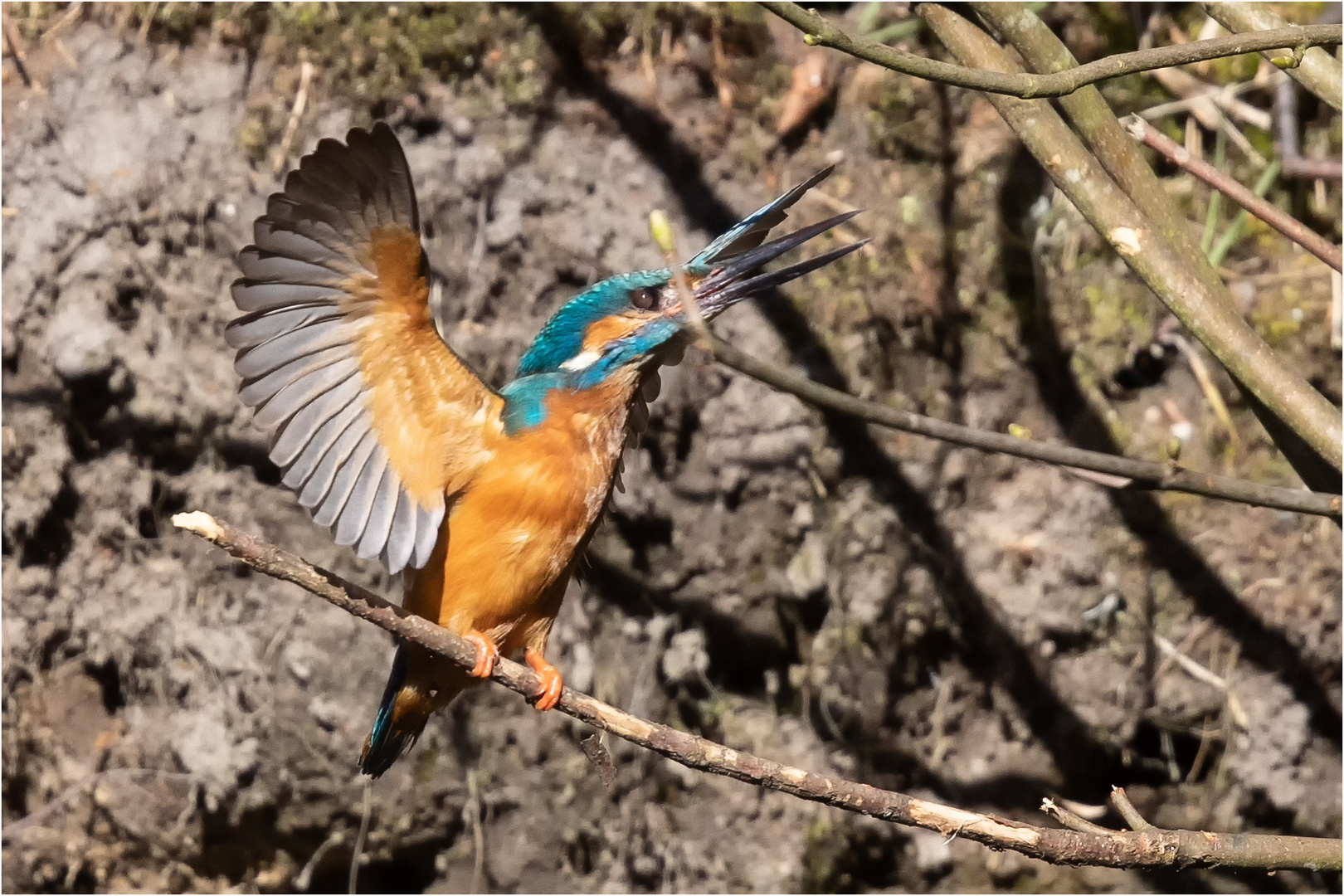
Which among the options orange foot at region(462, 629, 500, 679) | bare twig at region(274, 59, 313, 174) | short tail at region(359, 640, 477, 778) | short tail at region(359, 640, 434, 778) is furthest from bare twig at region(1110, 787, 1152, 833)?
bare twig at region(274, 59, 313, 174)

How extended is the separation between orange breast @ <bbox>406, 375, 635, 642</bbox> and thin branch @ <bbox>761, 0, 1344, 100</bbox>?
945mm

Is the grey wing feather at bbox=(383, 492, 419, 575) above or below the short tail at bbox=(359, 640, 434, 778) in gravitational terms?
above

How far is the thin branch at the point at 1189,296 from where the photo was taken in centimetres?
231

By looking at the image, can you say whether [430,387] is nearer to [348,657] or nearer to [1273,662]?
[348,657]

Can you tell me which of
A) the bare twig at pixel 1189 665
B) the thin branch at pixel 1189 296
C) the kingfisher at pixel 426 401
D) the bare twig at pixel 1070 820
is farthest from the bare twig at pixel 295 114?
the bare twig at pixel 1189 665

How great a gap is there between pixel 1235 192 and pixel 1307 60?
0.43 metres

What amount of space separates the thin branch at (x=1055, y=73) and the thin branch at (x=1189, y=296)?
1.39ft

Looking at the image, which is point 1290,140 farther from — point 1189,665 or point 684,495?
point 684,495

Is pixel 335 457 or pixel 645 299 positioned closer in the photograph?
pixel 335 457

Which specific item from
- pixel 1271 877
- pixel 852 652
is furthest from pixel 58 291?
pixel 1271 877

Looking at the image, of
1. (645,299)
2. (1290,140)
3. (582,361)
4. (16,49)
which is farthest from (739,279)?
(16,49)

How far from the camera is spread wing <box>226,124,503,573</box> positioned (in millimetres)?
2100

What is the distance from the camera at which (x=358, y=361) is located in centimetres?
228

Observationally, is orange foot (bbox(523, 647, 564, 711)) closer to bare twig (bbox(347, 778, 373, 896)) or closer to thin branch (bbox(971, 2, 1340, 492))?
bare twig (bbox(347, 778, 373, 896))
